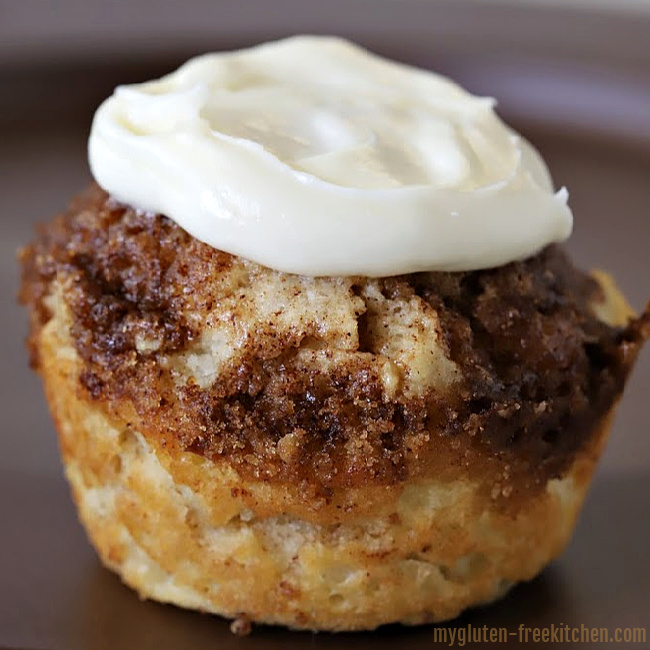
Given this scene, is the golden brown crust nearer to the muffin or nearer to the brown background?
the muffin

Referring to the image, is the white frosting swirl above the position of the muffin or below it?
above

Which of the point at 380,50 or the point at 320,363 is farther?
the point at 380,50

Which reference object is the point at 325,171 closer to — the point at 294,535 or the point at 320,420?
the point at 320,420

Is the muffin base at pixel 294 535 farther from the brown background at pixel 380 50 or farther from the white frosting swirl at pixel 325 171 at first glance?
the white frosting swirl at pixel 325 171

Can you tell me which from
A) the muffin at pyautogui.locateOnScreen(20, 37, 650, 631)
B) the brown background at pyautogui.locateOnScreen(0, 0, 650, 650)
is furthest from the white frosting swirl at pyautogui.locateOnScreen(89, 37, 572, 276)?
the brown background at pyautogui.locateOnScreen(0, 0, 650, 650)

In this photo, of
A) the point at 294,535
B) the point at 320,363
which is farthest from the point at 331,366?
the point at 294,535

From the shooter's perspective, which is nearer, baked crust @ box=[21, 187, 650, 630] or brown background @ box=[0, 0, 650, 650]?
baked crust @ box=[21, 187, 650, 630]

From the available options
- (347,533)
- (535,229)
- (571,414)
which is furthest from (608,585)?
(535,229)
